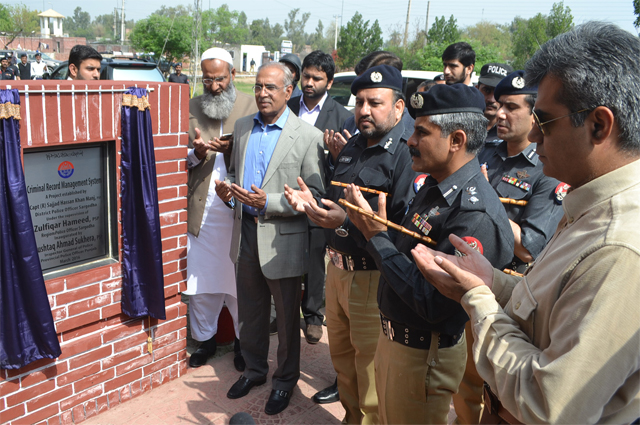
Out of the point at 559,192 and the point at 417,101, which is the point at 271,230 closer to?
the point at 417,101

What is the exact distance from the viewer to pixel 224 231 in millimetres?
3859

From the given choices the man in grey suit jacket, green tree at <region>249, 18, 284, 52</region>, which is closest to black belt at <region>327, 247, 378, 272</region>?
the man in grey suit jacket

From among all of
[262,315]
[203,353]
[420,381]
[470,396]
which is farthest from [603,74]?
[203,353]

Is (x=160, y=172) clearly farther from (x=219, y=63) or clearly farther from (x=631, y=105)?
(x=631, y=105)

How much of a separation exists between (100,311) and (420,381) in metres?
1.92

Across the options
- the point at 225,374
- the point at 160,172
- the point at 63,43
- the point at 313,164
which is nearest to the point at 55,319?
the point at 160,172

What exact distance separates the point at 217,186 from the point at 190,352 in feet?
4.95

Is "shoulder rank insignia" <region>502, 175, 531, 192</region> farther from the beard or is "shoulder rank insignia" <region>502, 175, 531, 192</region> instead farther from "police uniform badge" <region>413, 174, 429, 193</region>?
the beard

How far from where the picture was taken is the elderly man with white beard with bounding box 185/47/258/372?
12.4 ft

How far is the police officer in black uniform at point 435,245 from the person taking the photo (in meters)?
2.13

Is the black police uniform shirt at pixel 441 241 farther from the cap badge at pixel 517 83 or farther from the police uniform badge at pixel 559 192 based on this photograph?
the cap badge at pixel 517 83

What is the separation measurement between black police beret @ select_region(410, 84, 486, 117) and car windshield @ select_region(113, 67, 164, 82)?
7.91m

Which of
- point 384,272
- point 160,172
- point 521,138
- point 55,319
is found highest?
point 521,138

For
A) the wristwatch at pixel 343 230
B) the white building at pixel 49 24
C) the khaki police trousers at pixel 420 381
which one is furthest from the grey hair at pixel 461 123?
the white building at pixel 49 24
